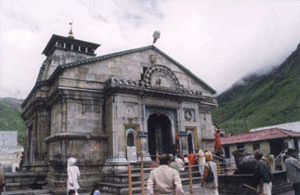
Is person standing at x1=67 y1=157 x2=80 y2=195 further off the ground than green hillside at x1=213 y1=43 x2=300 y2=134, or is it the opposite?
green hillside at x1=213 y1=43 x2=300 y2=134

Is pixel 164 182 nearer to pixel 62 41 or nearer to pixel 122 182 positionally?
pixel 122 182

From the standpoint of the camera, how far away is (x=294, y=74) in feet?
306

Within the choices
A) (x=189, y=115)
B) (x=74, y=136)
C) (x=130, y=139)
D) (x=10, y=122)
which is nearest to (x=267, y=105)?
(x=189, y=115)

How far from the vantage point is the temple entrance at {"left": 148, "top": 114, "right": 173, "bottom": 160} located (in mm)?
18672

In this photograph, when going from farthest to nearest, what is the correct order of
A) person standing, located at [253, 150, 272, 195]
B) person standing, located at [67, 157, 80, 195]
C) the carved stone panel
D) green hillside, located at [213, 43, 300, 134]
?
green hillside, located at [213, 43, 300, 134], the carved stone panel, person standing, located at [67, 157, 80, 195], person standing, located at [253, 150, 272, 195]

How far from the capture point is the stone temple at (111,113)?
15641 millimetres

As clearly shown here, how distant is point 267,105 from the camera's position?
81.9m

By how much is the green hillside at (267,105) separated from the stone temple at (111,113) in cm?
Result: 3638

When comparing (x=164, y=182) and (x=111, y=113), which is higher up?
(x=111, y=113)

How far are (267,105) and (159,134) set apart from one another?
72.3 metres

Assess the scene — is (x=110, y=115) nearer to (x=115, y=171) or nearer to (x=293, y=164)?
(x=115, y=171)

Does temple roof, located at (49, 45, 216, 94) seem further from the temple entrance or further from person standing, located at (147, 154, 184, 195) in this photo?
person standing, located at (147, 154, 184, 195)

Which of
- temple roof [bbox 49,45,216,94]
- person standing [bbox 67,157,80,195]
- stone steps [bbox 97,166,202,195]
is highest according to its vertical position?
temple roof [bbox 49,45,216,94]

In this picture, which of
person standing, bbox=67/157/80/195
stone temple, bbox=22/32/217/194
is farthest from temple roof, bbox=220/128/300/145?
person standing, bbox=67/157/80/195
